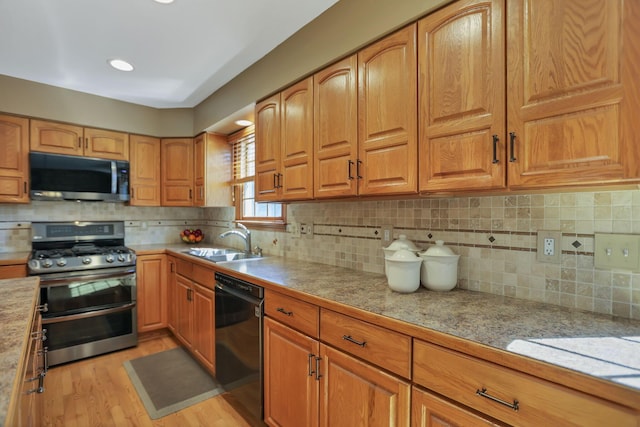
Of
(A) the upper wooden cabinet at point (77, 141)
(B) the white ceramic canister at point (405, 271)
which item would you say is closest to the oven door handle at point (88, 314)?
(A) the upper wooden cabinet at point (77, 141)

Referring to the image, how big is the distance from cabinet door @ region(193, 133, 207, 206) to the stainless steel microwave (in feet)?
2.17

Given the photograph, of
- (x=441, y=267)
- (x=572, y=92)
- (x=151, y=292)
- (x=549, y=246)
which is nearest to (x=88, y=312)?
(x=151, y=292)

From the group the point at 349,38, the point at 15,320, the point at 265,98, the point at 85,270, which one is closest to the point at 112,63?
the point at 265,98

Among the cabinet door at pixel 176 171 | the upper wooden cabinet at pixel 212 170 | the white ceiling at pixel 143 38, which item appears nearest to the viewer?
the white ceiling at pixel 143 38

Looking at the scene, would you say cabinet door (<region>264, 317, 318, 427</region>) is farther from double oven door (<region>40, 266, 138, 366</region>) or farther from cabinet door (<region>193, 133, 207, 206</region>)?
cabinet door (<region>193, 133, 207, 206</region>)

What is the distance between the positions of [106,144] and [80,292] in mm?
1468

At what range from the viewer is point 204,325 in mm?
2412

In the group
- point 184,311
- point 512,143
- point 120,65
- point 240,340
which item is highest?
point 120,65

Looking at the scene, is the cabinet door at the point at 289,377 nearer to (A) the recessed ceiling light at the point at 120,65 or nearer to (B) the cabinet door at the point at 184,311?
(B) the cabinet door at the point at 184,311

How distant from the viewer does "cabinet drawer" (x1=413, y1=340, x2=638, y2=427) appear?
699 mm

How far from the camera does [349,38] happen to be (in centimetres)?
163

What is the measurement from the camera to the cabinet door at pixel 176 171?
3.47 metres

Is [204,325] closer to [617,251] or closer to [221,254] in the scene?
[221,254]

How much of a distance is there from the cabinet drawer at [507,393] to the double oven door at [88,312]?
2.85m
